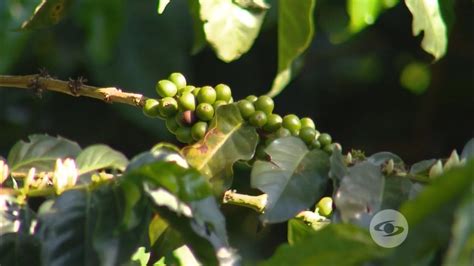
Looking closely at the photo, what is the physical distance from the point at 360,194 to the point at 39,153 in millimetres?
381

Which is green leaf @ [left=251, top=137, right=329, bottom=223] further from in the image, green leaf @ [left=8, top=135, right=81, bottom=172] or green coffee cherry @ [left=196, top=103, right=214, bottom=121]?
green leaf @ [left=8, top=135, right=81, bottom=172]

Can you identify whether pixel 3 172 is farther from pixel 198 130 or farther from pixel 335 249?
pixel 335 249

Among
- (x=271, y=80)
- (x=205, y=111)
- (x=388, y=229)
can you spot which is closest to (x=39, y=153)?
(x=205, y=111)

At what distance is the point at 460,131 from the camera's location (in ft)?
9.41

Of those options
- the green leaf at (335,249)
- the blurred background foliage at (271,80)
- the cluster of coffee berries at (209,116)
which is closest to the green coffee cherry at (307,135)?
the cluster of coffee berries at (209,116)

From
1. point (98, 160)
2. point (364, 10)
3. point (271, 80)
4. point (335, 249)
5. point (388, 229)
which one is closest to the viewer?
point (335, 249)

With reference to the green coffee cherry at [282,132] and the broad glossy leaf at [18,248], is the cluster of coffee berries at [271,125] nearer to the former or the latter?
the green coffee cherry at [282,132]

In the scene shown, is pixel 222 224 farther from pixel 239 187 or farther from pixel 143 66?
pixel 143 66

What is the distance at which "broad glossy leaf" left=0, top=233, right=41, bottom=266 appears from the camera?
3.03 ft

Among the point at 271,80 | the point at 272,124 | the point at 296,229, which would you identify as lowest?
the point at 271,80

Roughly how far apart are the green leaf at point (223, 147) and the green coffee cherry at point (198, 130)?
0.08ft

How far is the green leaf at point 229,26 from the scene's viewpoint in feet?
4.17

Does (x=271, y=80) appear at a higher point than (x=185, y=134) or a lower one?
lower

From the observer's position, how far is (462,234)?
652 millimetres
